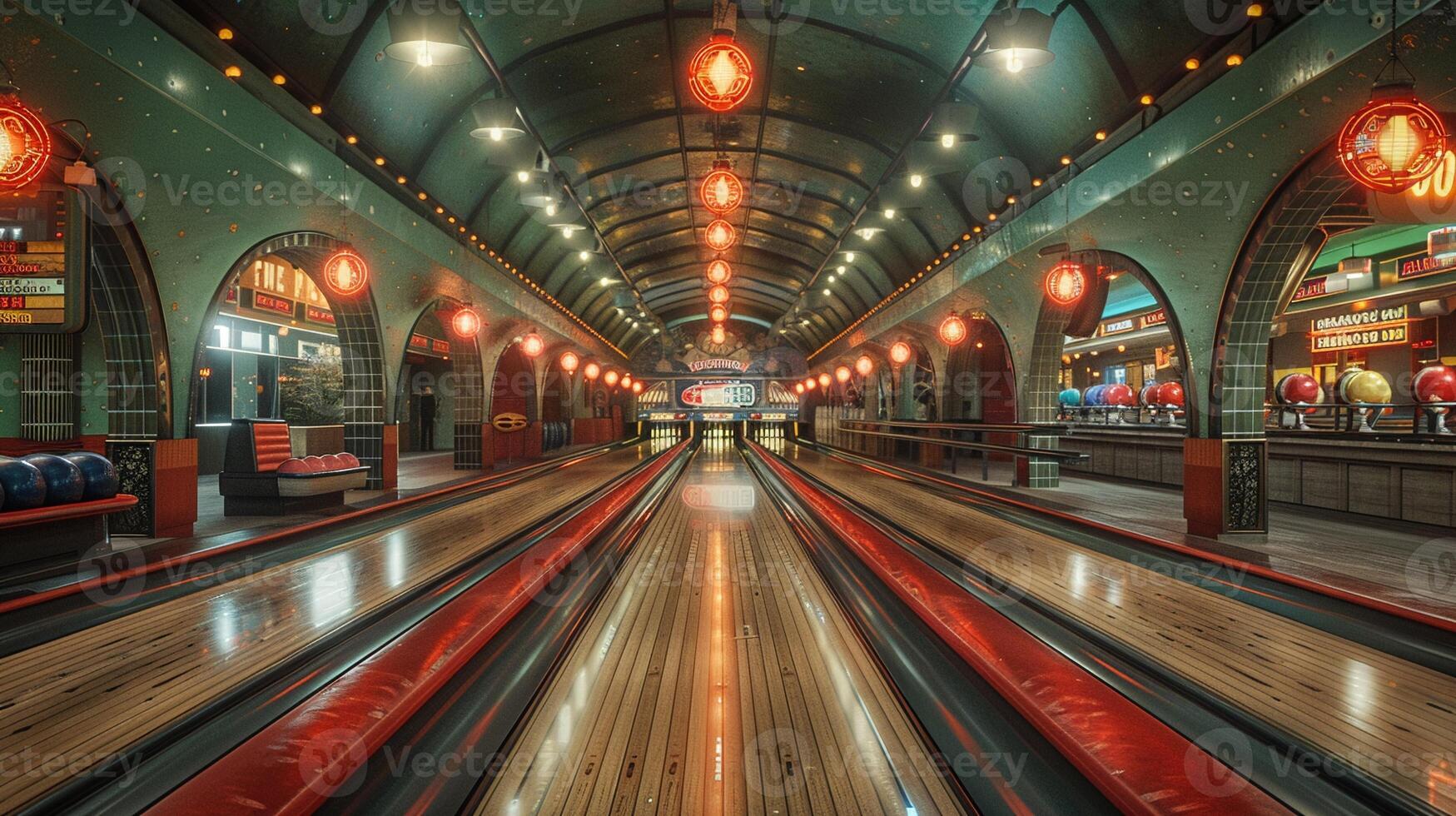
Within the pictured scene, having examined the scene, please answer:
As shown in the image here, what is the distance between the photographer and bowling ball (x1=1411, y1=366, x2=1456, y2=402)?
26.5ft

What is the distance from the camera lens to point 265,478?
25.9ft

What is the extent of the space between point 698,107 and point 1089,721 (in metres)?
10.4

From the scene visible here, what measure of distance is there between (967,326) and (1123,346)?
7.79m

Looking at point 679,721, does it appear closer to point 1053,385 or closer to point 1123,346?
point 1053,385

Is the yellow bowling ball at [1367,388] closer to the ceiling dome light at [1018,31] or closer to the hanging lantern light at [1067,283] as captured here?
the hanging lantern light at [1067,283]

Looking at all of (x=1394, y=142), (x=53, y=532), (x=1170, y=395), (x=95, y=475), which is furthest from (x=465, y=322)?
(x=1170, y=395)

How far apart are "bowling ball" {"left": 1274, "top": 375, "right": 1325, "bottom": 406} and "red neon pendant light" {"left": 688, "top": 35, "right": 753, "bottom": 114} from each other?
933cm

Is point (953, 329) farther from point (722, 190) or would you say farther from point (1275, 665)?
point (1275, 665)

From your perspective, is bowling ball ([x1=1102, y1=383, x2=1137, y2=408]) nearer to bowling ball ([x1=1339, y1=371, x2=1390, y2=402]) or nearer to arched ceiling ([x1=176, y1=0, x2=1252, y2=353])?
arched ceiling ([x1=176, y1=0, x2=1252, y2=353])

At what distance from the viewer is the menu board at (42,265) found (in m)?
5.69

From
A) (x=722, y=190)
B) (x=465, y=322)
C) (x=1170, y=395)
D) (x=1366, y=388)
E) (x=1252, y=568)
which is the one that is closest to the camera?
(x=1252, y=568)

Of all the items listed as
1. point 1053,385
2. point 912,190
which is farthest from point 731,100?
point 1053,385

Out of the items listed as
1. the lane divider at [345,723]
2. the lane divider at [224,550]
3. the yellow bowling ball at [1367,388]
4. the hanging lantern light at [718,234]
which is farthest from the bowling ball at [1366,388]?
the lane divider at [224,550]

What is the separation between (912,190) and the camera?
35.4ft
